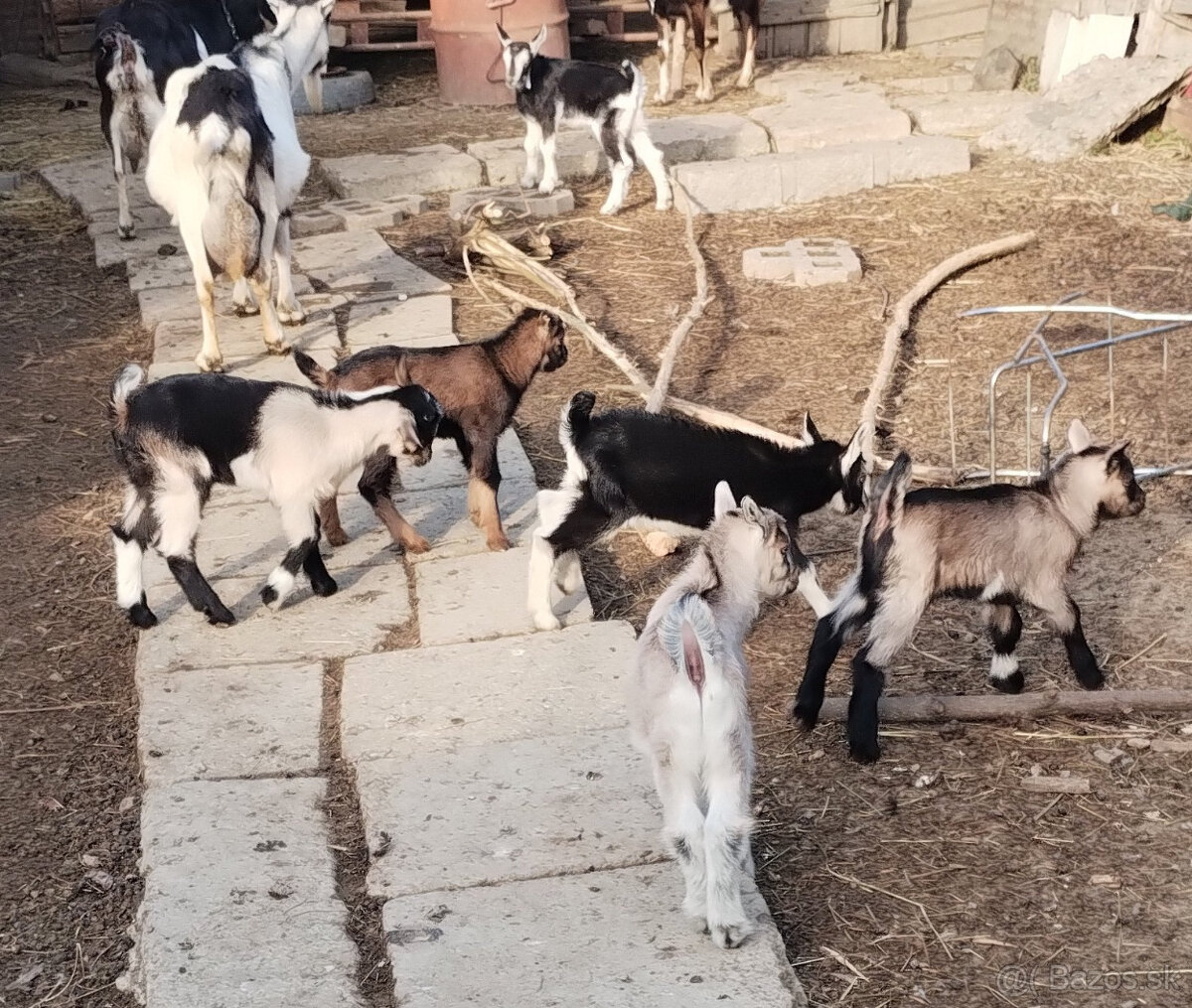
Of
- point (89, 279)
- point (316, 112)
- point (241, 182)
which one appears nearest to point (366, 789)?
point (241, 182)

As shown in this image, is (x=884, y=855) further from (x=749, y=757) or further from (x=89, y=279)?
(x=89, y=279)

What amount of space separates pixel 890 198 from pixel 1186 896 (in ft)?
22.6

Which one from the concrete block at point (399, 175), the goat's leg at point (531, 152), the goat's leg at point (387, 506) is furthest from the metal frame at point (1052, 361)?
the concrete block at point (399, 175)

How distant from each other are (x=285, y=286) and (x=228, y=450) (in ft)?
11.1

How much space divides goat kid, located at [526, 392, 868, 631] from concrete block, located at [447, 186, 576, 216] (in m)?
5.19

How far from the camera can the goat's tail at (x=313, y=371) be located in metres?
5.34

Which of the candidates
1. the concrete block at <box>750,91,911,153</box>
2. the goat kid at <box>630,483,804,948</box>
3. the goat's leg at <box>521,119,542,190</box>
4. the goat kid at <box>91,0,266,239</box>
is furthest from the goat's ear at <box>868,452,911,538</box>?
the concrete block at <box>750,91,911,153</box>

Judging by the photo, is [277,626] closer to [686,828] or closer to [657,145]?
[686,828]

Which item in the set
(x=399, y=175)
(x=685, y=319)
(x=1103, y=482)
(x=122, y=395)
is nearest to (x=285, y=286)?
(x=685, y=319)

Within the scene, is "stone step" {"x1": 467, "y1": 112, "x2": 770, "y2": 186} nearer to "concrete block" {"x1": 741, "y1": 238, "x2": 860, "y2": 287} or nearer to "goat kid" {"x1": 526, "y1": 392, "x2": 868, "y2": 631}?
"concrete block" {"x1": 741, "y1": 238, "x2": 860, "y2": 287}

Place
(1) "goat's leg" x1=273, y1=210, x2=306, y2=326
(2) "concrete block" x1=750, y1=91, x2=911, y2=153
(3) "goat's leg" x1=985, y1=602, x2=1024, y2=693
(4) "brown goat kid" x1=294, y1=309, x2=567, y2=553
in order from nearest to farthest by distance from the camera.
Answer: (3) "goat's leg" x1=985, y1=602, x2=1024, y2=693, (4) "brown goat kid" x1=294, y1=309, x2=567, y2=553, (1) "goat's leg" x1=273, y1=210, x2=306, y2=326, (2) "concrete block" x1=750, y1=91, x2=911, y2=153

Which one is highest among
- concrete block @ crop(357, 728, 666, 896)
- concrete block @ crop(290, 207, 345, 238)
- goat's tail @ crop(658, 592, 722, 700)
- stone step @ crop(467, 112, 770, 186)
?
goat's tail @ crop(658, 592, 722, 700)

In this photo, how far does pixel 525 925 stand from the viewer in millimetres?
3521

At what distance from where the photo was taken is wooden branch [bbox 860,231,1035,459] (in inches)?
239
